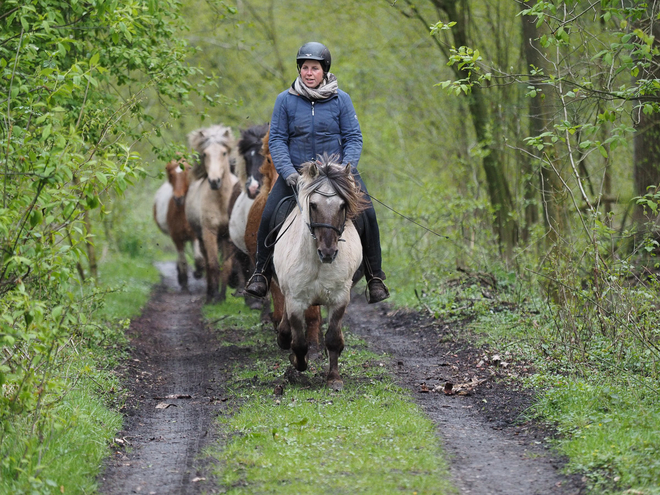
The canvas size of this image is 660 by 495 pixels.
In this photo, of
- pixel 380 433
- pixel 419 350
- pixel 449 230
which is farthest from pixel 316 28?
pixel 380 433

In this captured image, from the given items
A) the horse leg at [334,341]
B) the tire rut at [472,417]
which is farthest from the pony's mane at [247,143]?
the horse leg at [334,341]

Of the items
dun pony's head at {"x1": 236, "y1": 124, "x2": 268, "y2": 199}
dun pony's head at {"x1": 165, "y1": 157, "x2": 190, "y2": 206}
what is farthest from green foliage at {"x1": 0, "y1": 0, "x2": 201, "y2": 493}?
dun pony's head at {"x1": 165, "y1": 157, "x2": 190, "y2": 206}

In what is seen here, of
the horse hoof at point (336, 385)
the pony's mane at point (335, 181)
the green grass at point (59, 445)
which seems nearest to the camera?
the green grass at point (59, 445)

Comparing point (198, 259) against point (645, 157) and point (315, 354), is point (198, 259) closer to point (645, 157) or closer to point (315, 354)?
point (315, 354)

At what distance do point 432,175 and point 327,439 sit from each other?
11.5 m

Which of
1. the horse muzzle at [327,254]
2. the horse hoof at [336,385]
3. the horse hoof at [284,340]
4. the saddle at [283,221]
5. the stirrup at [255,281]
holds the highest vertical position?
the saddle at [283,221]

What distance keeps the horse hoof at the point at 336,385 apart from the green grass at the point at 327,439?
0.24ft

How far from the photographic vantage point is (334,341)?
704cm

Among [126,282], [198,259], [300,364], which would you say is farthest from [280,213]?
[198,259]

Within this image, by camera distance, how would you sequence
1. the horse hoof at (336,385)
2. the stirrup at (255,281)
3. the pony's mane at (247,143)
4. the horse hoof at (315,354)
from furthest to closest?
the pony's mane at (247,143) → the horse hoof at (315,354) → the stirrup at (255,281) → the horse hoof at (336,385)

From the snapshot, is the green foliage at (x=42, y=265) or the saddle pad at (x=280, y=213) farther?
the saddle pad at (x=280, y=213)

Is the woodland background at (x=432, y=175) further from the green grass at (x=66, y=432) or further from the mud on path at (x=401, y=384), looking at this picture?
the mud on path at (x=401, y=384)

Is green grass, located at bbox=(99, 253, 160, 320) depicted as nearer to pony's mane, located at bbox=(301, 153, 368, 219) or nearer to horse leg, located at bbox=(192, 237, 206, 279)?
horse leg, located at bbox=(192, 237, 206, 279)

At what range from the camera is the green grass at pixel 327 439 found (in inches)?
184
